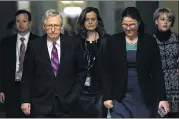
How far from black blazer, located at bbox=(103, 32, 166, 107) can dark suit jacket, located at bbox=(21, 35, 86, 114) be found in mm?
420

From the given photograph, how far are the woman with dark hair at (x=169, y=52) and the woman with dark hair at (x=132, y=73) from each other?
672mm

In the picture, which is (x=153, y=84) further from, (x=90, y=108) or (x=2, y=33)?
(x=2, y=33)

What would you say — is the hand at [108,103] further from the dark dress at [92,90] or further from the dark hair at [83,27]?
the dark hair at [83,27]

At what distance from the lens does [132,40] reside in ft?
23.4

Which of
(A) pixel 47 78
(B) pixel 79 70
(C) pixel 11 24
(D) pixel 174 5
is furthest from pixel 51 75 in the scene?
(D) pixel 174 5

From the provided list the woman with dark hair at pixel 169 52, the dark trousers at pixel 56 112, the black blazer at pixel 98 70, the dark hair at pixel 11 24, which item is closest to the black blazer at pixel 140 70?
the black blazer at pixel 98 70

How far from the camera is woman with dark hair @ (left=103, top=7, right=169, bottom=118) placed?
701 centimetres

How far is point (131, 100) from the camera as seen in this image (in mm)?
7086

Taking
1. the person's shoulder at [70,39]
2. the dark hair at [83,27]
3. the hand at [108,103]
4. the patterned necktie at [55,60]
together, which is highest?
the dark hair at [83,27]

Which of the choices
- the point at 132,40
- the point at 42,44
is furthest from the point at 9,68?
the point at 132,40

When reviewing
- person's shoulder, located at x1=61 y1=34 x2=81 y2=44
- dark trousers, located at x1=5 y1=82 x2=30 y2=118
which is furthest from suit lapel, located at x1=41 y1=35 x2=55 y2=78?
dark trousers, located at x1=5 y1=82 x2=30 y2=118

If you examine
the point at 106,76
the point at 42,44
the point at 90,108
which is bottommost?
the point at 90,108

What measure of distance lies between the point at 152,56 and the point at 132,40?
33 centimetres

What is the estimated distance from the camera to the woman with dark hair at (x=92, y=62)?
7.38 meters
